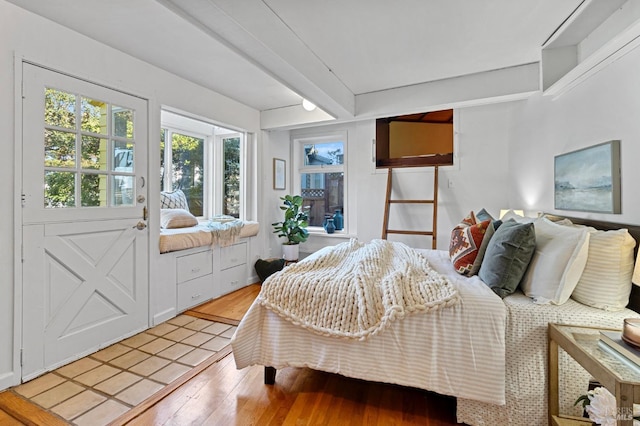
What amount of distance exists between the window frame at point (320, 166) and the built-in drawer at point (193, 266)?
1.64 meters

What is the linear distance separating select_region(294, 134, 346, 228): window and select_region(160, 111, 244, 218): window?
3.33 feet

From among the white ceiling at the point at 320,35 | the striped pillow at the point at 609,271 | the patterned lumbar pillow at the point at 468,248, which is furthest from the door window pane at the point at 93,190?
the striped pillow at the point at 609,271

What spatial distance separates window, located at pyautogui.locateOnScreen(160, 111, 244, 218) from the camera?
3.71m

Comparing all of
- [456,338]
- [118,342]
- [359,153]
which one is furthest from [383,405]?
[359,153]

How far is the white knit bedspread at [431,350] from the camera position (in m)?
1.28

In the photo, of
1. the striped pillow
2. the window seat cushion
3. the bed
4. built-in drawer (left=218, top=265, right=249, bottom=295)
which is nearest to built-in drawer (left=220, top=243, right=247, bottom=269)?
built-in drawer (left=218, top=265, right=249, bottom=295)

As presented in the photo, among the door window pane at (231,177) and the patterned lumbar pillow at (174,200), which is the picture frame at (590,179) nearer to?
the door window pane at (231,177)

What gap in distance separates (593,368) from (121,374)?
7.78 ft

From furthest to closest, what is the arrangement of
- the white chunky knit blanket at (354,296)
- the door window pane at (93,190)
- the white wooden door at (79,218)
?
the door window pane at (93,190) < the white wooden door at (79,218) < the white chunky knit blanket at (354,296)

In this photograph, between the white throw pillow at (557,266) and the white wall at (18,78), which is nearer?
the white throw pillow at (557,266)

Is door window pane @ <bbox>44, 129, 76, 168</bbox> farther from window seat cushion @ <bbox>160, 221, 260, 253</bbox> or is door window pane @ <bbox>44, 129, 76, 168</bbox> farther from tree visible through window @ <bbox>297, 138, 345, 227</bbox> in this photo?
tree visible through window @ <bbox>297, 138, 345, 227</bbox>

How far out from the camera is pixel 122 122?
229 cm

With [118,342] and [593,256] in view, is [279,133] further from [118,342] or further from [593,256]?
[593,256]

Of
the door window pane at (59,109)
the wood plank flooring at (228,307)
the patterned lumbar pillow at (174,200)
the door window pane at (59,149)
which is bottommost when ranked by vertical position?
the wood plank flooring at (228,307)
